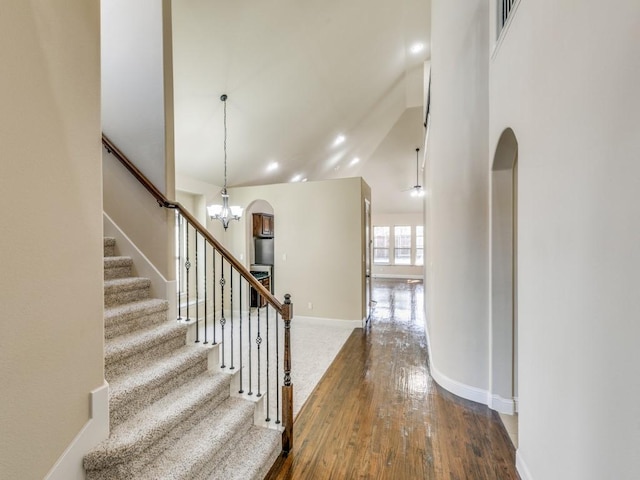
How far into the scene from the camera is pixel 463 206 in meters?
3.01

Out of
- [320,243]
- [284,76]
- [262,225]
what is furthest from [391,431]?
[262,225]

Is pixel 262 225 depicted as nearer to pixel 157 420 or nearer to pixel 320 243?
pixel 320 243

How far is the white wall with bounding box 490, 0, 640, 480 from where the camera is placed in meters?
1.00

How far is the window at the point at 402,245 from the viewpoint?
469 inches

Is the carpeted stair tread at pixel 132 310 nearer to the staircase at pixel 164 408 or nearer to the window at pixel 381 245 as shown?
the staircase at pixel 164 408

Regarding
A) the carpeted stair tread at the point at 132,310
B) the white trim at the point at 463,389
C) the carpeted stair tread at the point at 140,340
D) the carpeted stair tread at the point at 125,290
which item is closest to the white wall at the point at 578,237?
the white trim at the point at 463,389

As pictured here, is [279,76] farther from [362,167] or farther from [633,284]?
[362,167]

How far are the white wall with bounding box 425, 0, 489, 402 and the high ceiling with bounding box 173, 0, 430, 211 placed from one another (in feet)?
4.91

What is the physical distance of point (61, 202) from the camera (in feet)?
4.39

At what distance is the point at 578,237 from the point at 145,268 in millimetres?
3021

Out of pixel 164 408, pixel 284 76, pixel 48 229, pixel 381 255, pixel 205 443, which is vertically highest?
pixel 284 76

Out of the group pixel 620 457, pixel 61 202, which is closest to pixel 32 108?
pixel 61 202

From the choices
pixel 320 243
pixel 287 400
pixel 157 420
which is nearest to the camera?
pixel 157 420

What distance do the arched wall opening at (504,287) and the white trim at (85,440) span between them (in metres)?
3.01
